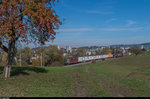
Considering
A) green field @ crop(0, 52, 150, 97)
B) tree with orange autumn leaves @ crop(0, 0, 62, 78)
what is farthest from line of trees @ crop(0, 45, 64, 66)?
tree with orange autumn leaves @ crop(0, 0, 62, 78)

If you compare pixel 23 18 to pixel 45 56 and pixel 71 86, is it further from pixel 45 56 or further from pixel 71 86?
pixel 45 56

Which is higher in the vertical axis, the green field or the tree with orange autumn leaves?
the tree with orange autumn leaves

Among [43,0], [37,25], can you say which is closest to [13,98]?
[37,25]

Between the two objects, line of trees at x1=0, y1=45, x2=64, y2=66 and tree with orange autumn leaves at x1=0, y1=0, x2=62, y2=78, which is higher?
tree with orange autumn leaves at x1=0, y1=0, x2=62, y2=78

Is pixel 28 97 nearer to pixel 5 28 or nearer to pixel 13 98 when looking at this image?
pixel 13 98

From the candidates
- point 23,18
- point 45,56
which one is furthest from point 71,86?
point 45,56

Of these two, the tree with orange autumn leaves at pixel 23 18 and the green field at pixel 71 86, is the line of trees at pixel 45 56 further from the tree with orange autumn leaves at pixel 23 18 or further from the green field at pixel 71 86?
the tree with orange autumn leaves at pixel 23 18

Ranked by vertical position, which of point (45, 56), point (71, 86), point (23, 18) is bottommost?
point (71, 86)

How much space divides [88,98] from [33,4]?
6341 millimetres

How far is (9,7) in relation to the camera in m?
9.23

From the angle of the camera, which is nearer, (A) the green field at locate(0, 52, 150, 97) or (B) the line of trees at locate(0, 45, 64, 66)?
(A) the green field at locate(0, 52, 150, 97)

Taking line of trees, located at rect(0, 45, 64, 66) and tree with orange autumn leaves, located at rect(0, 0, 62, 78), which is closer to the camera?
tree with orange autumn leaves, located at rect(0, 0, 62, 78)

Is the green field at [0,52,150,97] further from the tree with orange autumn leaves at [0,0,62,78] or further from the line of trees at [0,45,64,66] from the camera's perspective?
the line of trees at [0,45,64,66]

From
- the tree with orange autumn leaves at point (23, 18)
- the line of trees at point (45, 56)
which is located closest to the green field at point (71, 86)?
the tree with orange autumn leaves at point (23, 18)
